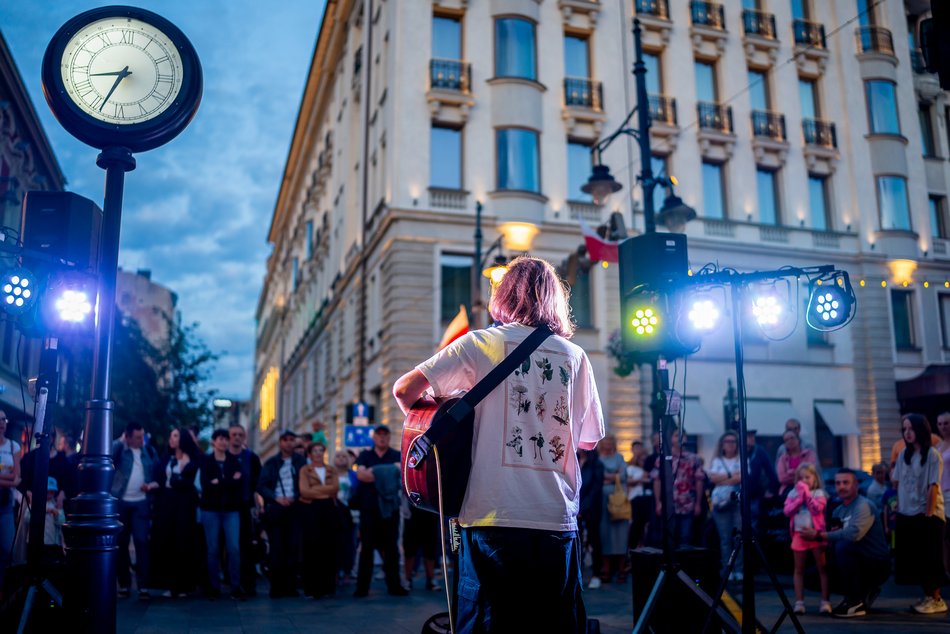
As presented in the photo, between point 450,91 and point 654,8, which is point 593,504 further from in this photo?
point 654,8

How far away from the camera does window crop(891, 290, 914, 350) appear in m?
28.5

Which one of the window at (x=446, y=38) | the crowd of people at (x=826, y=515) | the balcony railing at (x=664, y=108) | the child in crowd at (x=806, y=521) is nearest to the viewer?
the crowd of people at (x=826, y=515)

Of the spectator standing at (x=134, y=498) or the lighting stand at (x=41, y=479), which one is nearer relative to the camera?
the lighting stand at (x=41, y=479)

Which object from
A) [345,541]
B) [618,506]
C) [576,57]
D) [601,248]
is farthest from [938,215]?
[345,541]

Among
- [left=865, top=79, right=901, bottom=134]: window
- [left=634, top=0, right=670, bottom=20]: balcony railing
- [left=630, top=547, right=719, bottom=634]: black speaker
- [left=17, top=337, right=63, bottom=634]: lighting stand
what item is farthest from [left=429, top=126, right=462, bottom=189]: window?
[left=630, top=547, right=719, bottom=634]: black speaker

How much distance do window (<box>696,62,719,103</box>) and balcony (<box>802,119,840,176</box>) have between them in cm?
331

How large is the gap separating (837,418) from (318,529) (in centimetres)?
2068

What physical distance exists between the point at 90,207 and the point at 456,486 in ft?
12.9

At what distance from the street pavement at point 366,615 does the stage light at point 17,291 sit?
338 centimetres

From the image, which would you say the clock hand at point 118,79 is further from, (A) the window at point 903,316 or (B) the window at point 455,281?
(A) the window at point 903,316

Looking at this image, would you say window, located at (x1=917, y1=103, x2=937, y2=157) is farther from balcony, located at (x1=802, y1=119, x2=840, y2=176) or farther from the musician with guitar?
the musician with guitar

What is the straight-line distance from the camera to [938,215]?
30.3 m

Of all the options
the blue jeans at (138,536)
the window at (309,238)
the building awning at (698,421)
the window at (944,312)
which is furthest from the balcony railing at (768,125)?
the window at (309,238)

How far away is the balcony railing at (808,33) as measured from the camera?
1158 inches
